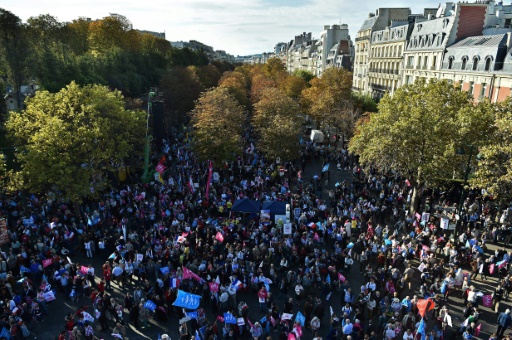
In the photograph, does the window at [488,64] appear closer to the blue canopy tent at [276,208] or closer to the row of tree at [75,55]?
the blue canopy tent at [276,208]

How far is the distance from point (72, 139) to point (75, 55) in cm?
4421

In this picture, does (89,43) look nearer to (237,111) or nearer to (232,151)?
(237,111)

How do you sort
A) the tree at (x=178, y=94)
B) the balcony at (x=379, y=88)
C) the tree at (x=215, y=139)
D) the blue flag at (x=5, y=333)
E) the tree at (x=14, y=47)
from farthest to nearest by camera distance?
the balcony at (x=379, y=88)
the tree at (x=178, y=94)
the tree at (x=14, y=47)
the tree at (x=215, y=139)
the blue flag at (x=5, y=333)

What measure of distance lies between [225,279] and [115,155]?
561 inches

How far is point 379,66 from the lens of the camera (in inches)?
2482

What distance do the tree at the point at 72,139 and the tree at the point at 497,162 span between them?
71.9 feet

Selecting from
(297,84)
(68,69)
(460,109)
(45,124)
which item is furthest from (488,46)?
(68,69)

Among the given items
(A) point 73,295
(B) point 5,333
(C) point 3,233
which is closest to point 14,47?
(C) point 3,233

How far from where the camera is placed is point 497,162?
70.9 ft

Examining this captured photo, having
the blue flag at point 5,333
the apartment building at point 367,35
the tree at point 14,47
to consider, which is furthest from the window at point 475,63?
the tree at point 14,47

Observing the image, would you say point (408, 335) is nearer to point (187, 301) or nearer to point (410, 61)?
point (187, 301)

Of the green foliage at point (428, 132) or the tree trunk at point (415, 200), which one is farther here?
the tree trunk at point (415, 200)

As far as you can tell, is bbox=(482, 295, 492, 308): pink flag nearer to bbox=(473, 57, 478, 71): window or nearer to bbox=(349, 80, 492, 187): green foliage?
bbox=(349, 80, 492, 187): green foliage

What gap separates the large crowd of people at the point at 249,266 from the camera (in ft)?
46.9
